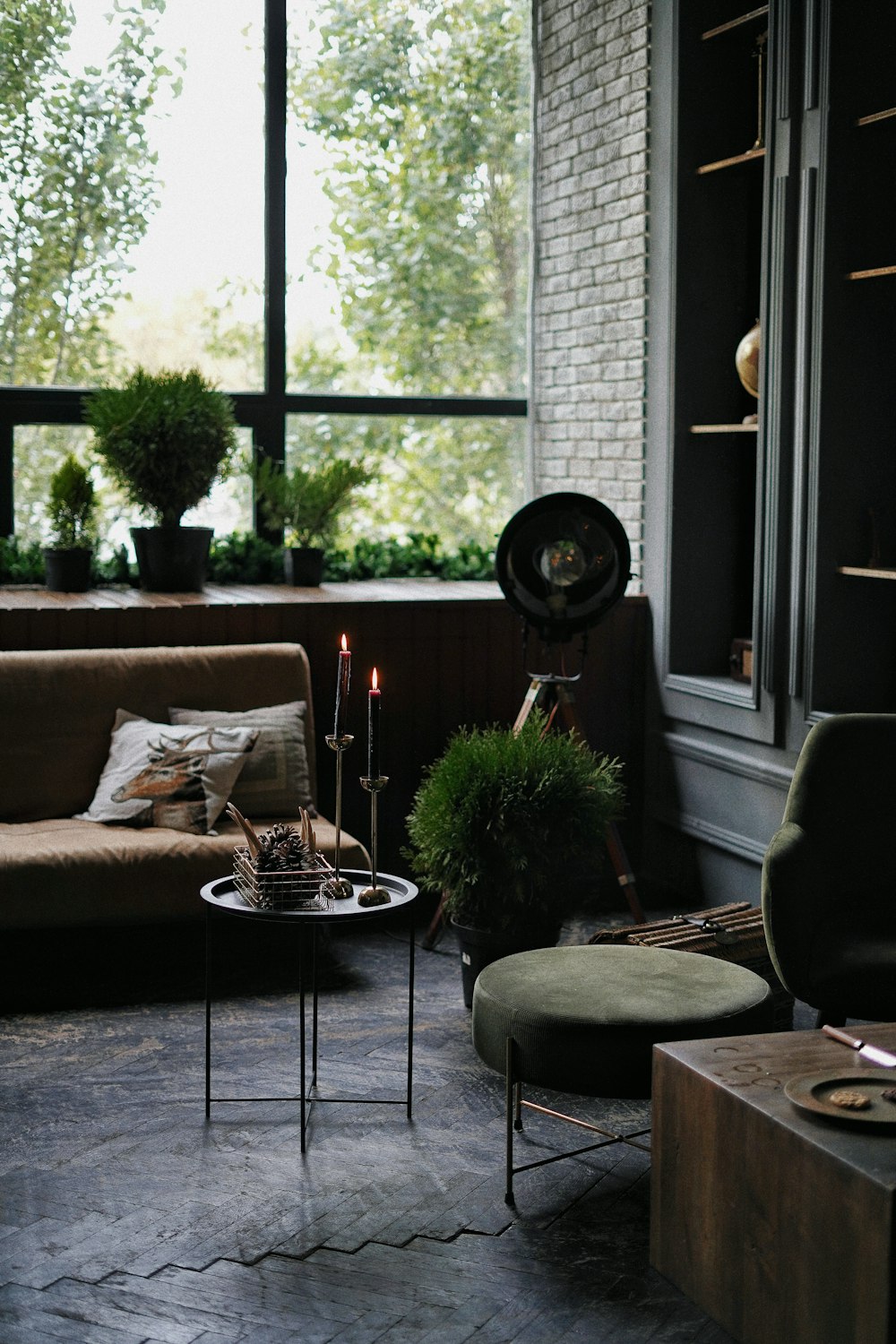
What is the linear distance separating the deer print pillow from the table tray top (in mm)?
991

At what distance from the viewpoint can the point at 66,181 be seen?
5852mm

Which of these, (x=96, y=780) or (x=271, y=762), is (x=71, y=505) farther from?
(x=271, y=762)

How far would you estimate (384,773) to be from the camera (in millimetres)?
5305

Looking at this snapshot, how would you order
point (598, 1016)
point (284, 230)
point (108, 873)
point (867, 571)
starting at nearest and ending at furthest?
1. point (598, 1016)
2. point (108, 873)
3. point (867, 571)
4. point (284, 230)

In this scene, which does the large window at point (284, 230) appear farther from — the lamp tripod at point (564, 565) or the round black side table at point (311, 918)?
the round black side table at point (311, 918)

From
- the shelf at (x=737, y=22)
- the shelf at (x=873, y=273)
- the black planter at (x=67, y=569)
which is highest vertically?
the shelf at (x=737, y=22)

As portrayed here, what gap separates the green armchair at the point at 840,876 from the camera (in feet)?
11.5

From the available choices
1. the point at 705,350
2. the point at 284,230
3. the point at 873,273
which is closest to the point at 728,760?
the point at 705,350

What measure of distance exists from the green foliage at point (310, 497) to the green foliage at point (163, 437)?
1.20 feet

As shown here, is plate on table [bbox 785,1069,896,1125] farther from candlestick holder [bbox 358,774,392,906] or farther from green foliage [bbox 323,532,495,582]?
green foliage [bbox 323,532,495,582]

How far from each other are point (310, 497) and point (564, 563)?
4.46 feet

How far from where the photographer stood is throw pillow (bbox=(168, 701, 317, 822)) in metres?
4.84

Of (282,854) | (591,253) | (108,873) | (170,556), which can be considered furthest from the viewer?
(591,253)

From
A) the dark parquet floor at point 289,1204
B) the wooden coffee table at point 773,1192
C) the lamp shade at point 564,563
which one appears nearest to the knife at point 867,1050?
the wooden coffee table at point 773,1192
